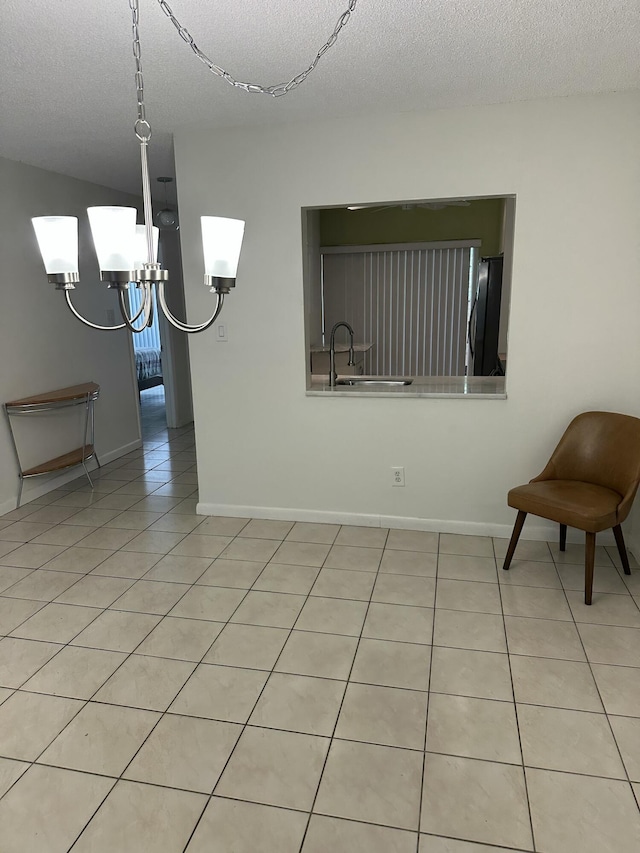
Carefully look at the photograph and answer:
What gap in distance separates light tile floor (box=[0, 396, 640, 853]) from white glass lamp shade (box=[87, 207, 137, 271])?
153 cm

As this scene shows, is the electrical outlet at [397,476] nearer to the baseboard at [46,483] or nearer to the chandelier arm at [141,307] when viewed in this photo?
the chandelier arm at [141,307]

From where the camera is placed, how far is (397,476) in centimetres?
353

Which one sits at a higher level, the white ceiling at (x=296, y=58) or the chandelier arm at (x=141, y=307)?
the white ceiling at (x=296, y=58)

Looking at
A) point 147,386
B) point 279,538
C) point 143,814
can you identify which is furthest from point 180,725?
point 147,386

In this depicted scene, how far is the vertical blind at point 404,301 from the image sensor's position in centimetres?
612

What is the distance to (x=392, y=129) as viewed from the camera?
3.11 metres

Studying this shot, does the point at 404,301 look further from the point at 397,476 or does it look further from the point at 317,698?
the point at 317,698

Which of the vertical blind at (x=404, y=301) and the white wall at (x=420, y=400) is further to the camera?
the vertical blind at (x=404, y=301)

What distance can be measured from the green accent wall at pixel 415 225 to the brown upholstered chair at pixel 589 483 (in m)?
3.31

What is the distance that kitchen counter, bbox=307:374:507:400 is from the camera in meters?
3.35

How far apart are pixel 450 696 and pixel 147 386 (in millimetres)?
7133

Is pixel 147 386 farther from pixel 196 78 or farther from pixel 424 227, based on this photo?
pixel 196 78

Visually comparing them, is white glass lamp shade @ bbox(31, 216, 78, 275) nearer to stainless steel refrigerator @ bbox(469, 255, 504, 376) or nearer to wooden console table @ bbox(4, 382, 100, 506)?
wooden console table @ bbox(4, 382, 100, 506)

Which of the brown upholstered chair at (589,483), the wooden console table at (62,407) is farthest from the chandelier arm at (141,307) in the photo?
the wooden console table at (62,407)
